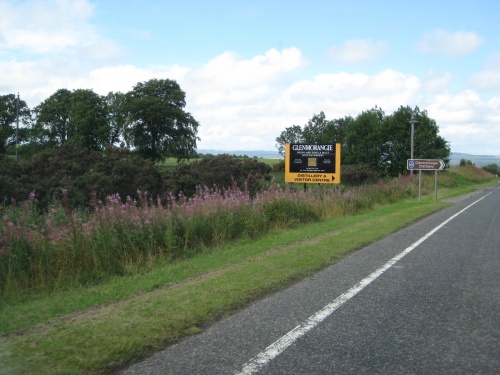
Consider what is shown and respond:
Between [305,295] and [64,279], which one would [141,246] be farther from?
[305,295]

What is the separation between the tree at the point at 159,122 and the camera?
62.7 meters

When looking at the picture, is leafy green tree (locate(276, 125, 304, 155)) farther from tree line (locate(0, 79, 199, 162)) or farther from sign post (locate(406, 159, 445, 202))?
sign post (locate(406, 159, 445, 202))

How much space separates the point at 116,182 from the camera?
74.4ft

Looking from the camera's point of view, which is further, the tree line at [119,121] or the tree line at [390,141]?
the tree line at [119,121]

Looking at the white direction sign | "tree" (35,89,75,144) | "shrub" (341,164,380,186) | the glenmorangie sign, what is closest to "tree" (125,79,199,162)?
"tree" (35,89,75,144)

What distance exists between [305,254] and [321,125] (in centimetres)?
6851

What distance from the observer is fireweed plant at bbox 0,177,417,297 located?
8.16 metres

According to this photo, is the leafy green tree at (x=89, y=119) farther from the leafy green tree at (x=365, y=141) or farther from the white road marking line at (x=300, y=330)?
the white road marking line at (x=300, y=330)

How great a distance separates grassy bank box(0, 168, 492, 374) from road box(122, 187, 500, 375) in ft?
1.02

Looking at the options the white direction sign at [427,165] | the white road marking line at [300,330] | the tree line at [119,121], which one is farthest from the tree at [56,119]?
the white road marking line at [300,330]

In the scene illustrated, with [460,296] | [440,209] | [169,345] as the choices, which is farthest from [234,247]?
[440,209]

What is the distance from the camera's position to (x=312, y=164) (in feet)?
73.2

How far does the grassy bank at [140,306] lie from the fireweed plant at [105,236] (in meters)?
0.41

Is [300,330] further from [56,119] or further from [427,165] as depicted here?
[56,119]
